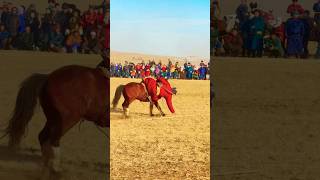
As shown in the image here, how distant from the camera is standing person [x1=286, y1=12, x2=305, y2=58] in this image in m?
5.83

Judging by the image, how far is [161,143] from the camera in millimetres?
10562

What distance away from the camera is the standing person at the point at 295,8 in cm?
574

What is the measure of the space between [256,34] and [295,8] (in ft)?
1.97

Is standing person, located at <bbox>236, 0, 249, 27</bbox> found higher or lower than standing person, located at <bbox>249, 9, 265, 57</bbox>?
higher

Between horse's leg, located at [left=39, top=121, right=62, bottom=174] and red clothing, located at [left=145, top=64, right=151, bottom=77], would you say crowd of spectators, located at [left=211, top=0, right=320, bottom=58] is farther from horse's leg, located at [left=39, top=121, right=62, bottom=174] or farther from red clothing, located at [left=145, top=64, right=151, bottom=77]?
red clothing, located at [left=145, top=64, right=151, bottom=77]

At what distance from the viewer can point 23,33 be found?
5.66 m

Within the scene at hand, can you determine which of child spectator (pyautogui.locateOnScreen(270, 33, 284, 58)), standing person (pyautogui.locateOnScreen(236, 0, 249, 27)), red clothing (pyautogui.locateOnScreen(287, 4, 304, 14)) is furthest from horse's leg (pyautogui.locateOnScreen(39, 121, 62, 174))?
red clothing (pyautogui.locateOnScreen(287, 4, 304, 14))

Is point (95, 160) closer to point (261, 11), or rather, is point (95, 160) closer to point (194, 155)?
point (261, 11)

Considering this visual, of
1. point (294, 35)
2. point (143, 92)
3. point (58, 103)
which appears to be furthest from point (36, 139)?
point (143, 92)

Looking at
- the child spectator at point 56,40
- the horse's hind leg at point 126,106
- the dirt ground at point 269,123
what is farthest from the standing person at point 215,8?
the horse's hind leg at point 126,106

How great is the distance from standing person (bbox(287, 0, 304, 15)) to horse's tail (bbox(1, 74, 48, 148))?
336 cm

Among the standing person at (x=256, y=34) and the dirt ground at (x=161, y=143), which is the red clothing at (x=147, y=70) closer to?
the dirt ground at (x=161, y=143)

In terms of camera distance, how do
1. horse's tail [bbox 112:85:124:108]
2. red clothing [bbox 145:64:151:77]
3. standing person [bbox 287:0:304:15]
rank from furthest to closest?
1. red clothing [bbox 145:64:151:77]
2. horse's tail [bbox 112:85:124:108]
3. standing person [bbox 287:0:304:15]

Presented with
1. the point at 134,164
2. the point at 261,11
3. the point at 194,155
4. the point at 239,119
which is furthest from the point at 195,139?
the point at 261,11
